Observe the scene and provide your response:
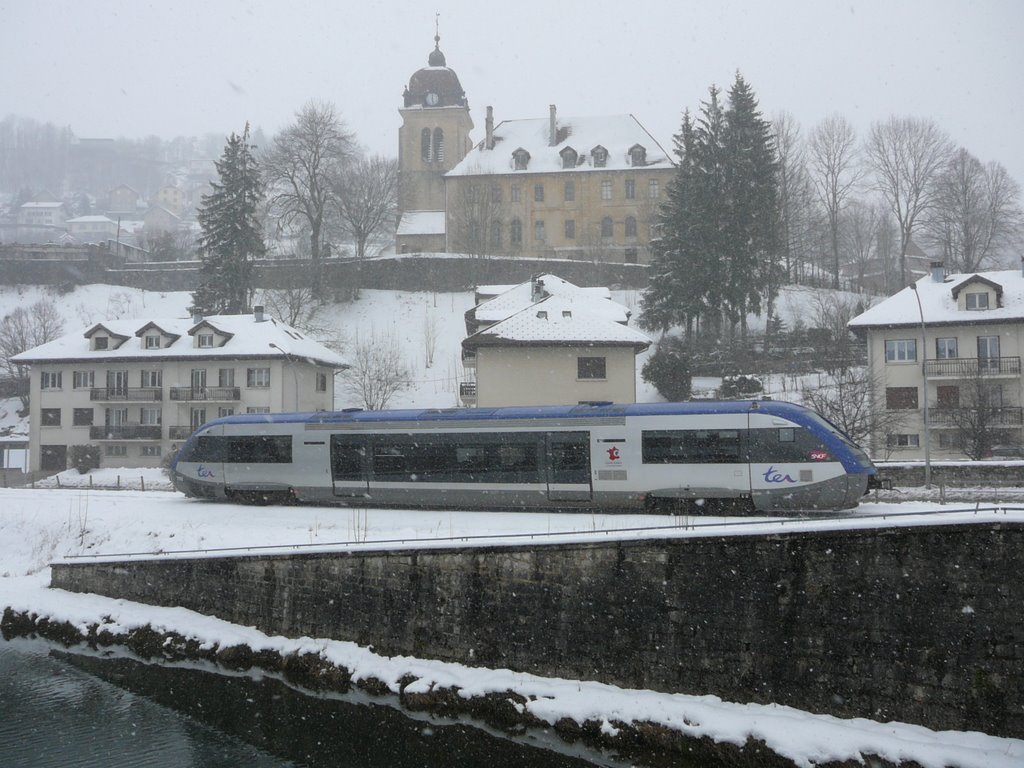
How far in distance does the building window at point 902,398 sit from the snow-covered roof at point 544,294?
38.2 feet

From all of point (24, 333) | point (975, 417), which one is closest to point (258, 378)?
point (24, 333)

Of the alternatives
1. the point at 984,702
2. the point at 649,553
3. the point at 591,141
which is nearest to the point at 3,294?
the point at 591,141

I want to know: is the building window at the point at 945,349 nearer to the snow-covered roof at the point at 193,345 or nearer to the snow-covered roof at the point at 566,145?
the snow-covered roof at the point at 193,345

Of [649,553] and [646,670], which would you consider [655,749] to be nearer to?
[646,670]

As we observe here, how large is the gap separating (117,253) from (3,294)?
36.5 feet

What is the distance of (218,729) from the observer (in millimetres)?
14602

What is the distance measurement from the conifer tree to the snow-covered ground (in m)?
29.6

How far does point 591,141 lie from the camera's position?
79.2m

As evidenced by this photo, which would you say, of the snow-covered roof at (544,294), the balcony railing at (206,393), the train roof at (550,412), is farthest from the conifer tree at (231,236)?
the train roof at (550,412)

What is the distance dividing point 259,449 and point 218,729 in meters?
9.01

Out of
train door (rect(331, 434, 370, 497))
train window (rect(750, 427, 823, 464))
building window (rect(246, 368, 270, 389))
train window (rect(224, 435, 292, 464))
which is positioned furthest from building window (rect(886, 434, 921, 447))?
building window (rect(246, 368, 270, 389))

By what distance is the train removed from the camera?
16922 millimetres

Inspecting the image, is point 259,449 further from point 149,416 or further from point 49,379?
point 49,379

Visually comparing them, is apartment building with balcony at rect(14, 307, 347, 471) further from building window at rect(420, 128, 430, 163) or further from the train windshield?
building window at rect(420, 128, 430, 163)
